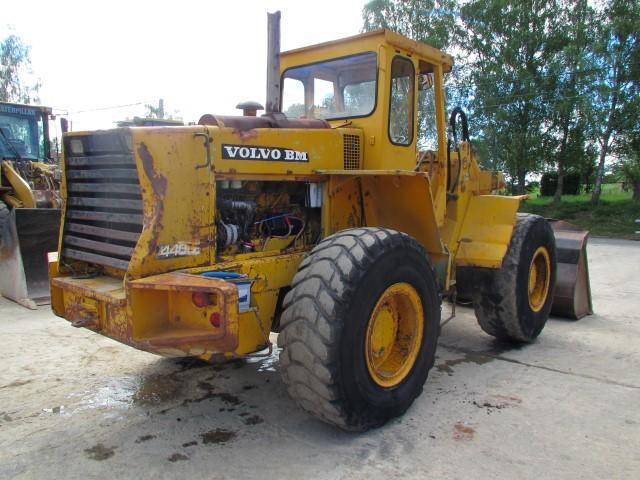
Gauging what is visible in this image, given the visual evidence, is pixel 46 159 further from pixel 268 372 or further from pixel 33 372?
pixel 268 372

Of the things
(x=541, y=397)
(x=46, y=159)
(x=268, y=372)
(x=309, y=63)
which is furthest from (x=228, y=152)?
(x=46, y=159)

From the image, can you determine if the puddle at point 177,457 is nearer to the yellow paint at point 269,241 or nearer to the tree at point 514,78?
the yellow paint at point 269,241

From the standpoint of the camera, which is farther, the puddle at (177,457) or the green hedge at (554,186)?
the green hedge at (554,186)

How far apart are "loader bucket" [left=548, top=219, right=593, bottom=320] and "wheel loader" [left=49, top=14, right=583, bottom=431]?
1771mm

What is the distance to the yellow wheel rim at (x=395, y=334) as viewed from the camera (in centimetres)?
358

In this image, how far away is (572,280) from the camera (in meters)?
6.42

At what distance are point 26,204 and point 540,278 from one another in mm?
7469

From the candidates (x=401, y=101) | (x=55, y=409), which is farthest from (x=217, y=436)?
(x=401, y=101)

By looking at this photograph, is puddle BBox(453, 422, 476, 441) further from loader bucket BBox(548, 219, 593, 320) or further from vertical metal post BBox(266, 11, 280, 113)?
loader bucket BBox(548, 219, 593, 320)

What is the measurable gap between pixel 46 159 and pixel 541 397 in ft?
33.7

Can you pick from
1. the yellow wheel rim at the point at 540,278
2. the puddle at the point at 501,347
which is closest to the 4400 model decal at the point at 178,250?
the puddle at the point at 501,347

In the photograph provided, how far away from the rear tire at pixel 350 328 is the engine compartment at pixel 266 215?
22.1 inches

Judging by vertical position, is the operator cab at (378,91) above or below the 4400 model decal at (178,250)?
above

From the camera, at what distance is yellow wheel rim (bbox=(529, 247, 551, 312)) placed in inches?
227
